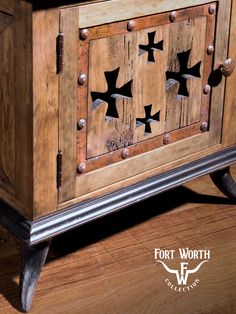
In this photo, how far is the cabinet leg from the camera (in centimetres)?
149

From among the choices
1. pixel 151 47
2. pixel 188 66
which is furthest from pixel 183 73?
pixel 151 47

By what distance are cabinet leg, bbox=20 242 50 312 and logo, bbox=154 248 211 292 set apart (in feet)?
0.92

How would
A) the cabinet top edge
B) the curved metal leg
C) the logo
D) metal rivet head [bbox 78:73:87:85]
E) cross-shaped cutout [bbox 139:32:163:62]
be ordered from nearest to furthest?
the cabinet top edge
metal rivet head [bbox 78:73:87:85]
cross-shaped cutout [bbox 139:32:163:62]
the logo
the curved metal leg

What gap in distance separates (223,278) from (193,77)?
0.43 meters

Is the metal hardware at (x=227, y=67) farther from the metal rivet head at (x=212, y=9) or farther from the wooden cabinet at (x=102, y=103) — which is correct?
the metal rivet head at (x=212, y=9)

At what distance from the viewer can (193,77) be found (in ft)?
5.26

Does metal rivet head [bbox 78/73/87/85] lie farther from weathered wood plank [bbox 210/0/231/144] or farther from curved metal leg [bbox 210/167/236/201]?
curved metal leg [bbox 210/167/236/201]

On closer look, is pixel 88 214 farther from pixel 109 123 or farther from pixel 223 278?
pixel 223 278

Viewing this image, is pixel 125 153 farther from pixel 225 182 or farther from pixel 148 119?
pixel 225 182

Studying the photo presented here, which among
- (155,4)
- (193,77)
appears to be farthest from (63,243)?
(155,4)

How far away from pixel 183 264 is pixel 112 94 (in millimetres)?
428

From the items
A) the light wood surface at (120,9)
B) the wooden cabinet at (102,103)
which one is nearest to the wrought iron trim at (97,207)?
the wooden cabinet at (102,103)

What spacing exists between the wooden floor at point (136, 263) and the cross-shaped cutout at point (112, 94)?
1.17 ft

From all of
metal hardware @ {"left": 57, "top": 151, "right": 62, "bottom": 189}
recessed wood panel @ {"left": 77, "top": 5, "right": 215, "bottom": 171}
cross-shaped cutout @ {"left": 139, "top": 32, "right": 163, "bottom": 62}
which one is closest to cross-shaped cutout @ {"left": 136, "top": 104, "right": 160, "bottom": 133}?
recessed wood panel @ {"left": 77, "top": 5, "right": 215, "bottom": 171}
